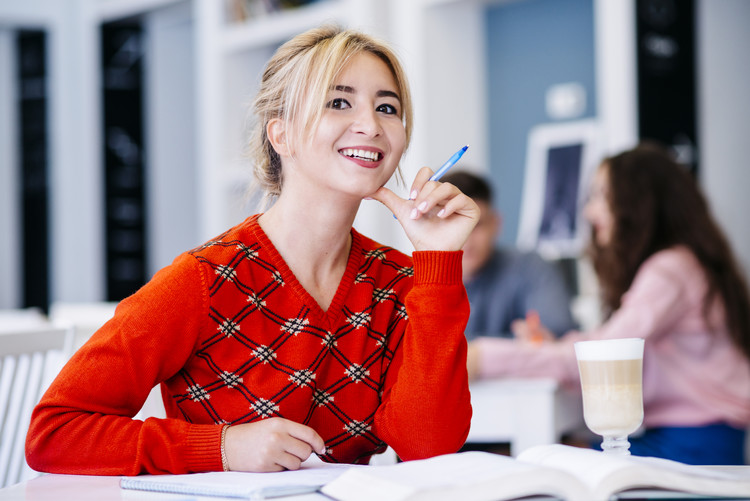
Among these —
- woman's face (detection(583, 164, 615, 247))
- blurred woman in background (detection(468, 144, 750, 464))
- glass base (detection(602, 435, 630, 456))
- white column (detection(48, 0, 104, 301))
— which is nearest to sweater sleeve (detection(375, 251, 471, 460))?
glass base (detection(602, 435, 630, 456))

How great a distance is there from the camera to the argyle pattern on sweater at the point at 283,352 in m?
1.27

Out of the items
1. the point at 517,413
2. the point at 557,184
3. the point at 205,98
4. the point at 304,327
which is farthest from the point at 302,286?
the point at 205,98

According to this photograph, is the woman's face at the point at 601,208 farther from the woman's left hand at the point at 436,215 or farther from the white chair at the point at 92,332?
the white chair at the point at 92,332

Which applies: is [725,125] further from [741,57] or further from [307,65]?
[307,65]

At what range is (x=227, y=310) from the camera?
126 centimetres

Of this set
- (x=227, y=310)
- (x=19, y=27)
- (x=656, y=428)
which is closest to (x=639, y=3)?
(x=656, y=428)

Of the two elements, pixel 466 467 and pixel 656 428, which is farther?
pixel 656 428

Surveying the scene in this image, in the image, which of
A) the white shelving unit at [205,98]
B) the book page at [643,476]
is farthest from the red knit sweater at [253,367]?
the white shelving unit at [205,98]

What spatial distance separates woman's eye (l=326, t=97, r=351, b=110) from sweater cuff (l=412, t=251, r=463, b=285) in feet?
0.90

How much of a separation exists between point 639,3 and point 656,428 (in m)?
1.65

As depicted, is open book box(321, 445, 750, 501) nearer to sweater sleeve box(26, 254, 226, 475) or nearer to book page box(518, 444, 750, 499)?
book page box(518, 444, 750, 499)

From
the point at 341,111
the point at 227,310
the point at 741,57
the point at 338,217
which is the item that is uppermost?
the point at 741,57

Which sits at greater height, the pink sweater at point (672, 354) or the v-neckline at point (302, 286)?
the v-neckline at point (302, 286)

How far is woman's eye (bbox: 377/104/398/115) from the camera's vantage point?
1.38 metres
